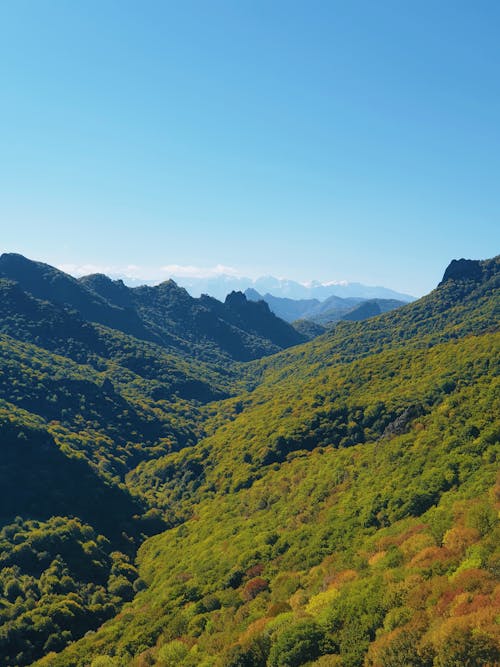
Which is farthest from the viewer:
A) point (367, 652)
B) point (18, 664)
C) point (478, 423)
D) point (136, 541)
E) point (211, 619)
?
point (136, 541)

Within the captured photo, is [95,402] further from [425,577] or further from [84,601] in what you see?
[425,577]

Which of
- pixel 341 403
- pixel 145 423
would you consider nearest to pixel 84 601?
pixel 341 403

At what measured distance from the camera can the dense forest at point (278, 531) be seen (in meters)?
32.1

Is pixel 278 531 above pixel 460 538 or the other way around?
the other way around

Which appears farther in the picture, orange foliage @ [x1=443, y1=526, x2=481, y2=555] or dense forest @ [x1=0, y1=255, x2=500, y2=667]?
orange foliage @ [x1=443, y1=526, x2=481, y2=555]

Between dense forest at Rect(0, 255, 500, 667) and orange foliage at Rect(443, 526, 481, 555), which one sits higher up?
orange foliage at Rect(443, 526, 481, 555)

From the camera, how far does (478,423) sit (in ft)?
222

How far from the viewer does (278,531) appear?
6919 cm

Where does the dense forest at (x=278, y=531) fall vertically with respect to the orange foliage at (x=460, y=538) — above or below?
below

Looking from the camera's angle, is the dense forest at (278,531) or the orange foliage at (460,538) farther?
the orange foliage at (460,538)

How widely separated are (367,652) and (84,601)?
58.3 m

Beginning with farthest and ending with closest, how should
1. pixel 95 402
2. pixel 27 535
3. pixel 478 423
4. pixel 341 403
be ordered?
pixel 95 402
pixel 341 403
pixel 27 535
pixel 478 423

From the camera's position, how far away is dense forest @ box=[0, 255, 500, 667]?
32.1 m

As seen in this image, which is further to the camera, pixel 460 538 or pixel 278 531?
pixel 278 531
